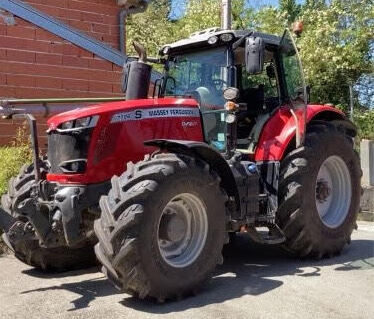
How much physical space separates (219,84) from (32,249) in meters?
2.55

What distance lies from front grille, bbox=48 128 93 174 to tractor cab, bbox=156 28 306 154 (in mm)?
1474

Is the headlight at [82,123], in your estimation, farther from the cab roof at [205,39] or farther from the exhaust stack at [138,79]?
the cab roof at [205,39]

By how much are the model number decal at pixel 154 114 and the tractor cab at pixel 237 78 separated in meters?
0.37

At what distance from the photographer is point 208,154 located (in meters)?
5.40

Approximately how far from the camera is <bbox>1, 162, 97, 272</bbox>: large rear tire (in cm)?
558

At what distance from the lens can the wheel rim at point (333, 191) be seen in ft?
22.1

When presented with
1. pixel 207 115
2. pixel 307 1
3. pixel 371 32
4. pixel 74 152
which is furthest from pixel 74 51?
pixel 307 1

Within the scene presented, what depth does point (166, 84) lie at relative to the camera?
688cm

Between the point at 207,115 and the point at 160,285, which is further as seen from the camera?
the point at 207,115

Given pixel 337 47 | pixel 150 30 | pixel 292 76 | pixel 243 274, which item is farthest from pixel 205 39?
pixel 150 30

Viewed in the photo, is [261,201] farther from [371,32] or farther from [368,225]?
[371,32]

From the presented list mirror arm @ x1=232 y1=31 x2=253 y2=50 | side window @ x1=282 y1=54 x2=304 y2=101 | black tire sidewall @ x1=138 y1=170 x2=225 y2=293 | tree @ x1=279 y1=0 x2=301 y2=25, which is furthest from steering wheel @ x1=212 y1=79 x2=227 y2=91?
tree @ x1=279 y1=0 x2=301 y2=25

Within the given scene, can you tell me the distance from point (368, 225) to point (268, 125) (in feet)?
12.9

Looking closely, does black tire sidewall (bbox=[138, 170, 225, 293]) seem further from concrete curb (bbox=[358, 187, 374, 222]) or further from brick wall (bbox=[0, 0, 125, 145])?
brick wall (bbox=[0, 0, 125, 145])
